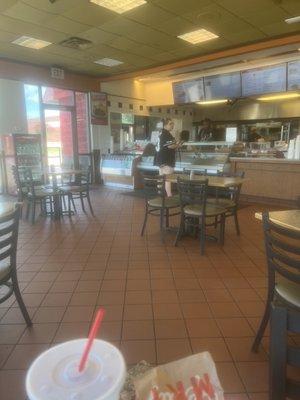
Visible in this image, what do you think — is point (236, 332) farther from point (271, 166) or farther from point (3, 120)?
point (3, 120)

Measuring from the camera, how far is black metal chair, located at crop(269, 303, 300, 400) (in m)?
0.87

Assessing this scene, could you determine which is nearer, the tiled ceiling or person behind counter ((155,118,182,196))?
the tiled ceiling

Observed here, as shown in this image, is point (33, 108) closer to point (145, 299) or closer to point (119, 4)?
point (119, 4)

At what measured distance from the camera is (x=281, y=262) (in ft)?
5.69

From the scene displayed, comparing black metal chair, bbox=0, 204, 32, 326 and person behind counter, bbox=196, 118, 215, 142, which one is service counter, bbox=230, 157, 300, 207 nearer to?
person behind counter, bbox=196, 118, 215, 142

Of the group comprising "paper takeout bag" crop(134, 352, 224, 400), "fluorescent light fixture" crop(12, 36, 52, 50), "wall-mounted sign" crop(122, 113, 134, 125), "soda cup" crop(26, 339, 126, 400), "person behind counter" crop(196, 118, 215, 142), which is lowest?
"paper takeout bag" crop(134, 352, 224, 400)

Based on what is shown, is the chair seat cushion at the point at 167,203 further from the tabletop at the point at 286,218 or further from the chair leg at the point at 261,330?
the chair leg at the point at 261,330

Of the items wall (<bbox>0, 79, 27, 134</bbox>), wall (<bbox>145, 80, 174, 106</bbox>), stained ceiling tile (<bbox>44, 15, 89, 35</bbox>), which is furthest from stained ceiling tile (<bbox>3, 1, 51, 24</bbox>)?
wall (<bbox>145, 80, 174, 106</bbox>)

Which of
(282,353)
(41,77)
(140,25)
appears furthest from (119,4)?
(282,353)

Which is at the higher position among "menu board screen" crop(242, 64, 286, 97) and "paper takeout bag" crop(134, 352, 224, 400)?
"menu board screen" crop(242, 64, 286, 97)

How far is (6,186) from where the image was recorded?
8.02m

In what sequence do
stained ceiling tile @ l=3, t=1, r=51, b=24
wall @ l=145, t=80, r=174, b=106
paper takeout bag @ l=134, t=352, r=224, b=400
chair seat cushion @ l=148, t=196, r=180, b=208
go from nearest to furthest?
1. paper takeout bag @ l=134, t=352, r=224, b=400
2. chair seat cushion @ l=148, t=196, r=180, b=208
3. stained ceiling tile @ l=3, t=1, r=51, b=24
4. wall @ l=145, t=80, r=174, b=106

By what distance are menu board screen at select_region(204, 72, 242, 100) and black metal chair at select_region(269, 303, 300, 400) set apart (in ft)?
25.3

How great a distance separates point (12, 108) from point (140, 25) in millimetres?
4068
